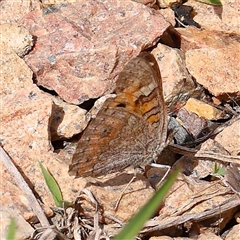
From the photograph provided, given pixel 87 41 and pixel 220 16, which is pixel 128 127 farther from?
pixel 220 16

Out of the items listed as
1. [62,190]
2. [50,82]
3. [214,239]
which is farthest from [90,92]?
[214,239]

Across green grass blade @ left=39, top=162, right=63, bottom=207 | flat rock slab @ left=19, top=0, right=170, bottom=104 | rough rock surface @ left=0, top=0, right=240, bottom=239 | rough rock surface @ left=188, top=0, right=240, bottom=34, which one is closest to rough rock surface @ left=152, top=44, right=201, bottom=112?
rough rock surface @ left=0, top=0, right=240, bottom=239

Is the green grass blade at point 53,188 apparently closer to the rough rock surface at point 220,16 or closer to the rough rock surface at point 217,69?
the rough rock surface at point 217,69

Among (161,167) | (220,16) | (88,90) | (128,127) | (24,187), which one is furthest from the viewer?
(220,16)

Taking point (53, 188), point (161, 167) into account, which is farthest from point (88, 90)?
point (53, 188)

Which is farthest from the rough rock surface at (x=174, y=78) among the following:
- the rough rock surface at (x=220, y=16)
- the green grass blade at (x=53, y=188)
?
the green grass blade at (x=53, y=188)
